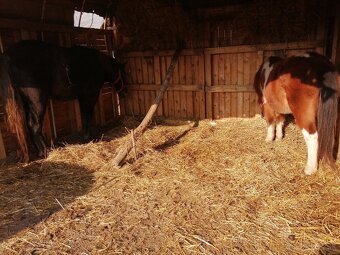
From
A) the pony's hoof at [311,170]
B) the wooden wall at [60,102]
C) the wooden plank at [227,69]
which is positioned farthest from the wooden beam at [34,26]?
the pony's hoof at [311,170]

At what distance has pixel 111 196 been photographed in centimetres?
333

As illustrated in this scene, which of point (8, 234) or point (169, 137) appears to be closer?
point (8, 234)

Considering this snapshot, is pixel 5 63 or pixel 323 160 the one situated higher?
pixel 5 63

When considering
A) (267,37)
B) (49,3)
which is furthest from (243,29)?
(49,3)

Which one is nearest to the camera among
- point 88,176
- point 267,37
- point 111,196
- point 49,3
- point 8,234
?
point 8,234

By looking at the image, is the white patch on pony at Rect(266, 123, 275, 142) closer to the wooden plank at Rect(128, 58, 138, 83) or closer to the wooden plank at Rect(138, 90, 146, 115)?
the wooden plank at Rect(138, 90, 146, 115)

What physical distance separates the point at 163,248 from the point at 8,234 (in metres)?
→ 1.58

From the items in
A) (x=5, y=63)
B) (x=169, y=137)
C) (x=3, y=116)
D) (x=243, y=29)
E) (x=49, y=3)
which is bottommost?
(x=169, y=137)

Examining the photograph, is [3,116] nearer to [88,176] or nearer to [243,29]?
[88,176]

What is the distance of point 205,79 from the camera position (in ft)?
20.7

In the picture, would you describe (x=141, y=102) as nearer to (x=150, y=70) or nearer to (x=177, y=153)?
(x=150, y=70)

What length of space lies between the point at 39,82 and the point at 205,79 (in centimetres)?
354

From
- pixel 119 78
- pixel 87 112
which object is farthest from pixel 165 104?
pixel 87 112

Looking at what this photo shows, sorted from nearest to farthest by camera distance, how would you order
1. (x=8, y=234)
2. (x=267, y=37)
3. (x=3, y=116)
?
(x=8, y=234) → (x=3, y=116) → (x=267, y=37)
